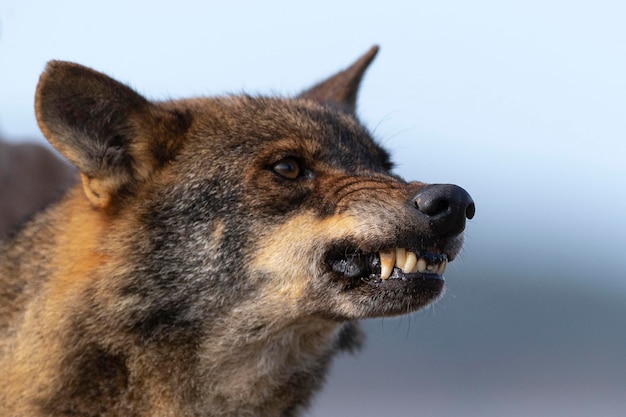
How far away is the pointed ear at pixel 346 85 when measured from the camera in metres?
6.50

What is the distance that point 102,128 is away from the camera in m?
5.02

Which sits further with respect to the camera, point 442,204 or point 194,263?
point 194,263

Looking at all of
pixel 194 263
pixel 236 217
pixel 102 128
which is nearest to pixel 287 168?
pixel 236 217

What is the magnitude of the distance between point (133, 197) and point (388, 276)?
4.45 feet

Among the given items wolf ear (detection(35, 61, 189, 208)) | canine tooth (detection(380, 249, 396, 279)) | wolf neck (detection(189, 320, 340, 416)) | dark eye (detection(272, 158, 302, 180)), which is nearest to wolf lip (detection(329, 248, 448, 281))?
canine tooth (detection(380, 249, 396, 279))

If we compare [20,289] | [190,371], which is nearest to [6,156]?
[20,289]

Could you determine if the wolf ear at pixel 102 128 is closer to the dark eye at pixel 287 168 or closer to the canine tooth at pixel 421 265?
the dark eye at pixel 287 168

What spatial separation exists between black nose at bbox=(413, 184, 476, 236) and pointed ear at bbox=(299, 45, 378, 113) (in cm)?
190

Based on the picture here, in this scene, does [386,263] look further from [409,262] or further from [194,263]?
[194,263]

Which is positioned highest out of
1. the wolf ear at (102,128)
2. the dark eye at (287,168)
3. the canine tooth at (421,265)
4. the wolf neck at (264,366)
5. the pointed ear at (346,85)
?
the pointed ear at (346,85)

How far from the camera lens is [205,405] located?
15.9ft

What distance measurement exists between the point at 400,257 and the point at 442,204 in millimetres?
327

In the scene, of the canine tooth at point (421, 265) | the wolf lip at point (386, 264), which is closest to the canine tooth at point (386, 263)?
the wolf lip at point (386, 264)

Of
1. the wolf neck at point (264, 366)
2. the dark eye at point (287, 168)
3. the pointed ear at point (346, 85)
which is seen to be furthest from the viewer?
the pointed ear at point (346, 85)
